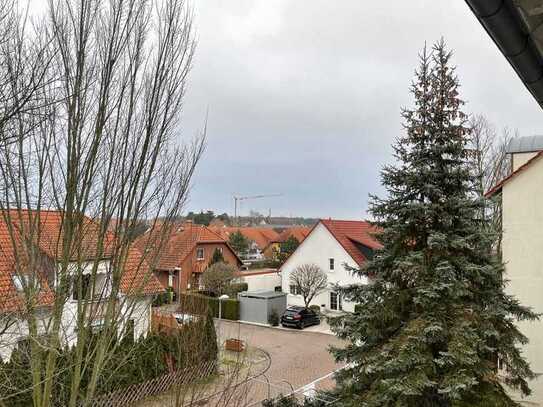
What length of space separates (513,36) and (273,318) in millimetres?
21072

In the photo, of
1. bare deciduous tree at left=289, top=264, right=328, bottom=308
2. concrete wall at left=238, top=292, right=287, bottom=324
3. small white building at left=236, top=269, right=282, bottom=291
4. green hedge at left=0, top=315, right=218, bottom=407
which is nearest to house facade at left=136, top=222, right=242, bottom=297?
small white building at left=236, top=269, right=282, bottom=291

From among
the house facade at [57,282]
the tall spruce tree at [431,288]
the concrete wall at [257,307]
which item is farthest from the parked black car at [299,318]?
the house facade at [57,282]

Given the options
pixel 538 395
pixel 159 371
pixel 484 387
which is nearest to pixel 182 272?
pixel 159 371

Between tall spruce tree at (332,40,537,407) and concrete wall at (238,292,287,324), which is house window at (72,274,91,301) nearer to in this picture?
tall spruce tree at (332,40,537,407)

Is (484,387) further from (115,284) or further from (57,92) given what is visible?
(57,92)

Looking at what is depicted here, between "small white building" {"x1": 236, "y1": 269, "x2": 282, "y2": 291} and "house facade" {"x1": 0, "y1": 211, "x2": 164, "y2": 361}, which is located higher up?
"house facade" {"x1": 0, "y1": 211, "x2": 164, "y2": 361}

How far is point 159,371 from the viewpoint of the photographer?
11.1m

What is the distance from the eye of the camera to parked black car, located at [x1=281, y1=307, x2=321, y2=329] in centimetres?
2080

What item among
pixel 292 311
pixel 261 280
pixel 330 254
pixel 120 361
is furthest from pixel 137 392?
pixel 261 280

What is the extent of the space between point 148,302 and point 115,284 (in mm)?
1587

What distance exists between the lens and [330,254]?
24703 mm

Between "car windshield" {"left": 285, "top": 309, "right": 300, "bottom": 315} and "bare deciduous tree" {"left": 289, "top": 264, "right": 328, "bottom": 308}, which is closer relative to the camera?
"car windshield" {"left": 285, "top": 309, "right": 300, "bottom": 315}

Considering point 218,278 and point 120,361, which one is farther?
point 218,278

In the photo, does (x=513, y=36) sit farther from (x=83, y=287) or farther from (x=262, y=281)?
(x=262, y=281)
